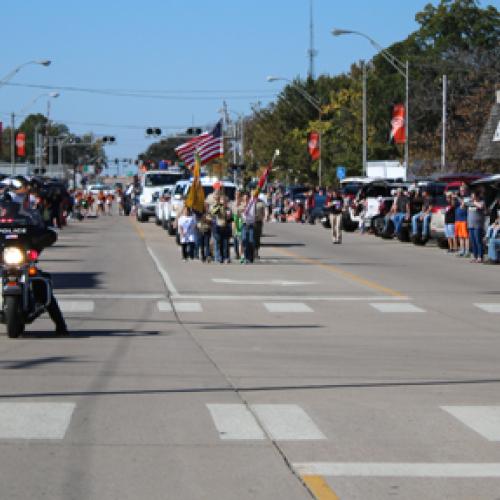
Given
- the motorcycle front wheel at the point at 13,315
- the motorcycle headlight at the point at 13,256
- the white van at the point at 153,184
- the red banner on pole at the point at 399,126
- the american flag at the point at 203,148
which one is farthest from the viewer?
the white van at the point at 153,184

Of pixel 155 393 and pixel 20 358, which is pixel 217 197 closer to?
Result: pixel 20 358

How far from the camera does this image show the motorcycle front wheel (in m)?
15.5

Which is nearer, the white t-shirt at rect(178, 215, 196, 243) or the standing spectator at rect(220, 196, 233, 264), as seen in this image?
the standing spectator at rect(220, 196, 233, 264)

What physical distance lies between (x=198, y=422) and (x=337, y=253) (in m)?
28.3

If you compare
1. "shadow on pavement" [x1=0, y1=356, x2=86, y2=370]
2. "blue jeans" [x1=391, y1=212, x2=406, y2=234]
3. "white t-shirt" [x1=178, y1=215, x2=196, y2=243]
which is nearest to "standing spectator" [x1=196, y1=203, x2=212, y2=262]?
"white t-shirt" [x1=178, y1=215, x2=196, y2=243]

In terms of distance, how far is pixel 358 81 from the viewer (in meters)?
99.5

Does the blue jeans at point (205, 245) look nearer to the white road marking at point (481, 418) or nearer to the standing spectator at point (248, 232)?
the standing spectator at point (248, 232)

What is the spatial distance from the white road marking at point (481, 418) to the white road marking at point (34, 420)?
9.64ft

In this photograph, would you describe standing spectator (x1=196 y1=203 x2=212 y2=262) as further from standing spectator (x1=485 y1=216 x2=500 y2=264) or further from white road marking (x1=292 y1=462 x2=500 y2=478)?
white road marking (x1=292 y1=462 x2=500 y2=478)

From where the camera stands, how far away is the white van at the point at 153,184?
6456 cm

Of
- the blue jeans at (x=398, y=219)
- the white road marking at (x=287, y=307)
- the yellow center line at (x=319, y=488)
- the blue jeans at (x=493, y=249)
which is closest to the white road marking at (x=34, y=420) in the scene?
the yellow center line at (x=319, y=488)

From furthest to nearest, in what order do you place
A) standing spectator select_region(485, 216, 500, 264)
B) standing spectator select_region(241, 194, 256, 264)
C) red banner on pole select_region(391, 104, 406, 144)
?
red banner on pole select_region(391, 104, 406, 144), standing spectator select_region(485, 216, 500, 264), standing spectator select_region(241, 194, 256, 264)

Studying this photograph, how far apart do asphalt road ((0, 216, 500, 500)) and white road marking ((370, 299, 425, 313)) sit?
0.10 feet

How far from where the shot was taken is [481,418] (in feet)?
34.3
